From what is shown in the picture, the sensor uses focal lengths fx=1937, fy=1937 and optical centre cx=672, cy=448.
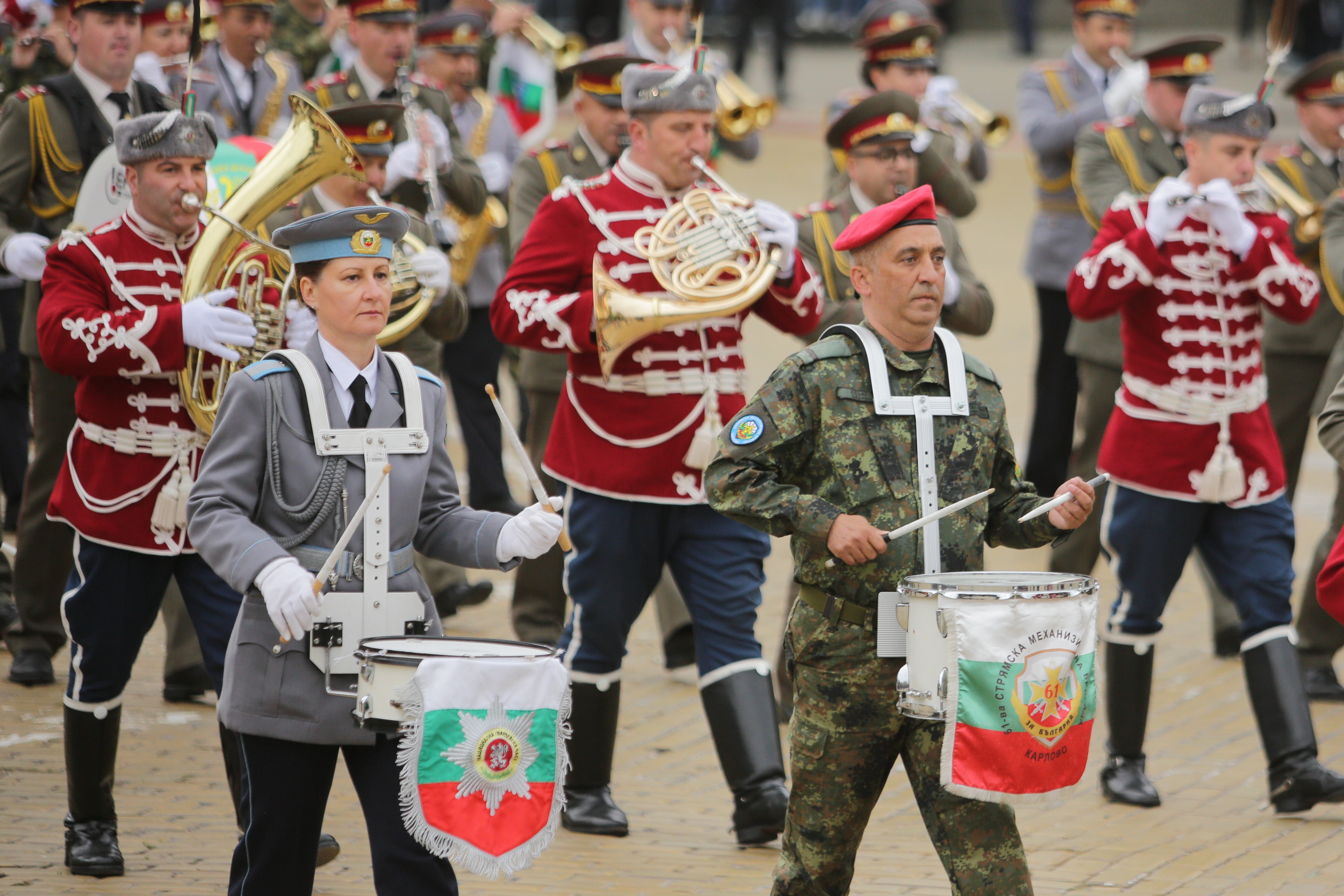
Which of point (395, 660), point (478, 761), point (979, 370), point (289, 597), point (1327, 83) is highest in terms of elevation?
point (1327, 83)

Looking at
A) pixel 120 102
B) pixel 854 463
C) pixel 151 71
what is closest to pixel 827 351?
pixel 854 463

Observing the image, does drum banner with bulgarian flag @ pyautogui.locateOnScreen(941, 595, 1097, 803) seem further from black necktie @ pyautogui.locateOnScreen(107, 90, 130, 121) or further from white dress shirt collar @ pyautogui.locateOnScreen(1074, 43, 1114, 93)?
white dress shirt collar @ pyautogui.locateOnScreen(1074, 43, 1114, 93)

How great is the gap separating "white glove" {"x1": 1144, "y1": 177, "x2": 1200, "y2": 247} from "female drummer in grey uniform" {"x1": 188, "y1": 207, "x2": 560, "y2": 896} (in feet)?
9.72

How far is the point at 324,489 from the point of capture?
4.27 metres

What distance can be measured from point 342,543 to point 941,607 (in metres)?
1.26

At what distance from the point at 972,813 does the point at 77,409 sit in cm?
299

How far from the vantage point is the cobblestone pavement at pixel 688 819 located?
5.52 meters

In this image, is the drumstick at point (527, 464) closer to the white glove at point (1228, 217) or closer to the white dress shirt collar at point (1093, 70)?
the white glove at point (1228, 217)

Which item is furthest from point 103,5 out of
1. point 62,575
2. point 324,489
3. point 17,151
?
point 324,489

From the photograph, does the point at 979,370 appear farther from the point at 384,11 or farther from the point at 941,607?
the point at 384,11

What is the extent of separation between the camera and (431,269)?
6820mm

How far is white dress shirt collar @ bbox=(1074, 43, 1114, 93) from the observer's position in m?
9.88

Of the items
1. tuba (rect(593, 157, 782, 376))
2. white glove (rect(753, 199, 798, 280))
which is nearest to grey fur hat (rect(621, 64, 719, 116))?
tuba (rect(593, 157, 782, 376))

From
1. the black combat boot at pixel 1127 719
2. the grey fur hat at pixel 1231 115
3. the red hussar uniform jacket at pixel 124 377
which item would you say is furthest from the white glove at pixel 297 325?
the grey fur hat at pixel 1231 115
